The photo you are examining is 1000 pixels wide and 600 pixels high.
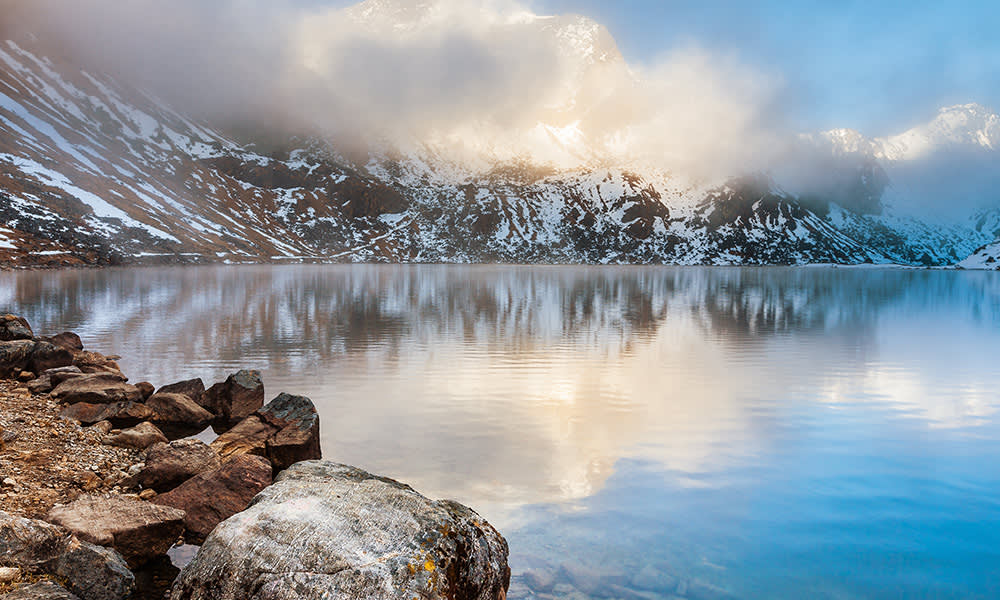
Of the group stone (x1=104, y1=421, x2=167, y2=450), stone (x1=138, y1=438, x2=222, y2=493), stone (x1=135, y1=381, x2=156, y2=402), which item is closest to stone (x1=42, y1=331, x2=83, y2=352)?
stone (x1=135, y1=381, x2=156, y2=402)

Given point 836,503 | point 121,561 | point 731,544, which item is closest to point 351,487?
point 121,561

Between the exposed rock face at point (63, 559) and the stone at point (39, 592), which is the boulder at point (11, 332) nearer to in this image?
the exposed rock face at point (63, 559)

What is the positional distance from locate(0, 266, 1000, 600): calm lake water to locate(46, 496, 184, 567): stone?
19.7ft

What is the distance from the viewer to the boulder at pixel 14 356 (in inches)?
995

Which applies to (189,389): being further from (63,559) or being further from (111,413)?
(63,559)

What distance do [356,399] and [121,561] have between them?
15.7m

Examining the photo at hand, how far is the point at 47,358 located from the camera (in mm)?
26453

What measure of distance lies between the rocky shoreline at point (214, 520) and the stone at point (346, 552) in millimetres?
15

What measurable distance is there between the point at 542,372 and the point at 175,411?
55.2 feet

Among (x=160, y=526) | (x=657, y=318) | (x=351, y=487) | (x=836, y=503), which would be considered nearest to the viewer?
(x=351, y=487)


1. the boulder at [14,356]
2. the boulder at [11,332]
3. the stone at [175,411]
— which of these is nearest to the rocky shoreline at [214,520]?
the stone at [175,411]

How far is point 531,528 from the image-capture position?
13.5 meters

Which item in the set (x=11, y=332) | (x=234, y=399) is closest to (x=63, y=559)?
(x=234, y=399)

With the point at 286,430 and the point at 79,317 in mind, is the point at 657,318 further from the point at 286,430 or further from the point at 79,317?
the point at 79,317
